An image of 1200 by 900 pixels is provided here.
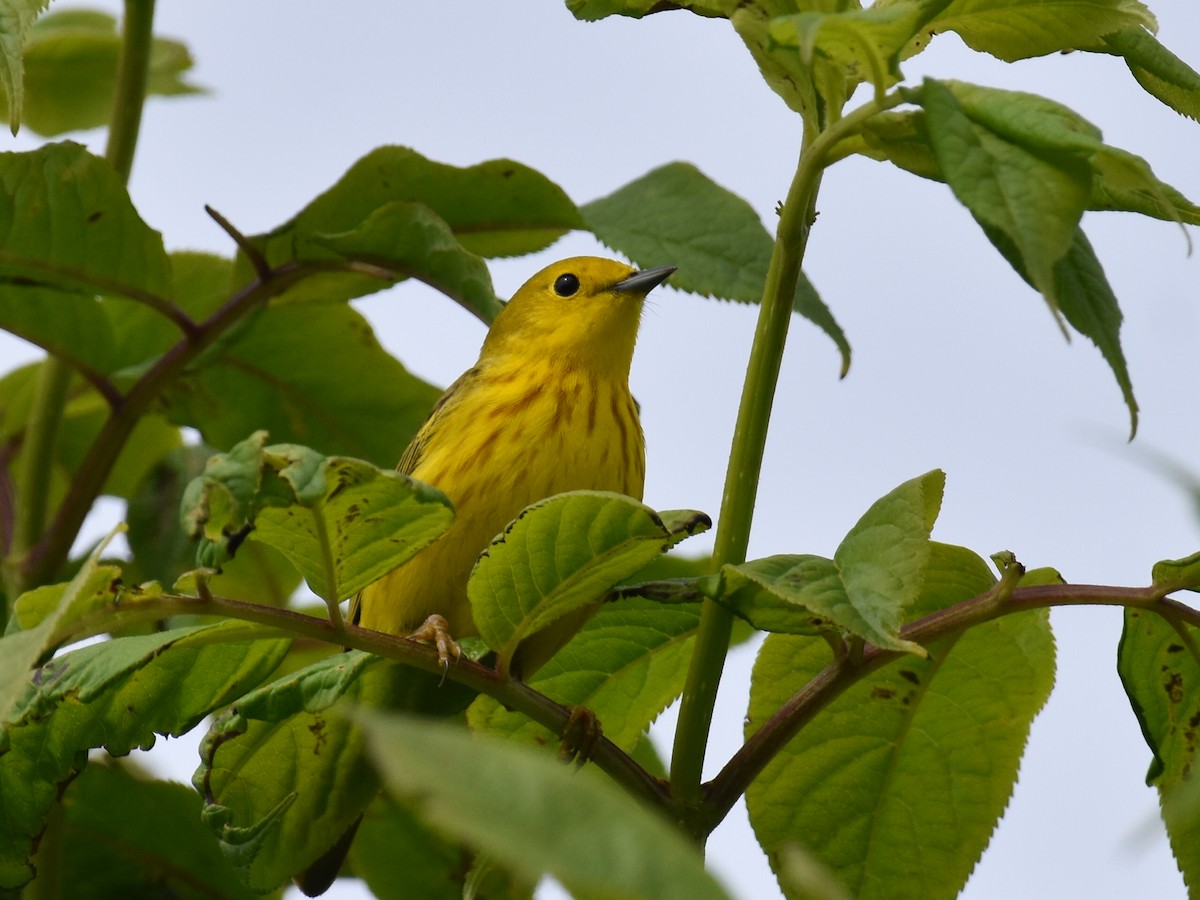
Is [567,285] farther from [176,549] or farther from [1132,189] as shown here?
[1132,189]

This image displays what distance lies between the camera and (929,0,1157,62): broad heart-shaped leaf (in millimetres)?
1429

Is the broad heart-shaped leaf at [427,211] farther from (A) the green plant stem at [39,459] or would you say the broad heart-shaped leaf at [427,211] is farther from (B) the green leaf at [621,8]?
(B) the green leaf at [621,8]

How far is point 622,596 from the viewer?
1735mm

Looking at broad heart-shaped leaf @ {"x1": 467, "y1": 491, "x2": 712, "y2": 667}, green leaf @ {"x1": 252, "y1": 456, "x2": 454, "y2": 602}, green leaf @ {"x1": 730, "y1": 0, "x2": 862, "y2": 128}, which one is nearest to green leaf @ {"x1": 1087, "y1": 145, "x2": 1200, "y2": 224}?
green leaf @ {"x1": 730, "y1": 0, "x2": 862, "y2": 128}

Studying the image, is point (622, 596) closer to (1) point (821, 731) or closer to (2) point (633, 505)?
(1) point (821, 731)

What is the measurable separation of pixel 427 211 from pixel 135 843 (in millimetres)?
1041

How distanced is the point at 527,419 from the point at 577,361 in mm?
477

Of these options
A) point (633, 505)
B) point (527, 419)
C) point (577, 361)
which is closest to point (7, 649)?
point (633, 505)

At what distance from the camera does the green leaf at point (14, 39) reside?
1427 mm

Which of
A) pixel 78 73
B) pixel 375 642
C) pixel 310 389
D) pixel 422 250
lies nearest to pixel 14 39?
pixel 375 642

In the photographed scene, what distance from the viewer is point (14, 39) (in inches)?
56.2

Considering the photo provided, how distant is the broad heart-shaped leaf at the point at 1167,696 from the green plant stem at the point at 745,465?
1.39 ft

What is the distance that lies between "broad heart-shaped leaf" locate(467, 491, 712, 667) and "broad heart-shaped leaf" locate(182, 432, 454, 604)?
7cm

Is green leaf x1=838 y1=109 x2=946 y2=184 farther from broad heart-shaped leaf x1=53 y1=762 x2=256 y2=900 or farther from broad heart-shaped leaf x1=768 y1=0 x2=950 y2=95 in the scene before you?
broad heart-shaped leaf x1=53 y1=762 x2=256 y2=900
